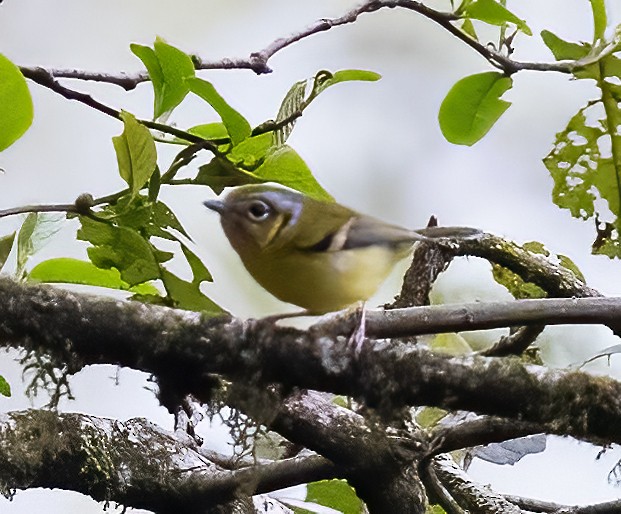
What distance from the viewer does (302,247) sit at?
0.55 metres

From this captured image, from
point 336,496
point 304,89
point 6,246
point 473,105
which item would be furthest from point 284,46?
point 336,496

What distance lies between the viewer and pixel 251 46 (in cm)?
116

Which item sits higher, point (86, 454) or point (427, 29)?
point (427, 29)

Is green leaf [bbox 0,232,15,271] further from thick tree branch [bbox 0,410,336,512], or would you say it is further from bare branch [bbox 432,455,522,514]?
bare branch [bbox 432,455,522,514]

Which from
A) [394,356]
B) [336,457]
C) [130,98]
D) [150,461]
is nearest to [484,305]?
[394,356]

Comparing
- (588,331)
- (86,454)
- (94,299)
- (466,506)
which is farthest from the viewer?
(588,331)

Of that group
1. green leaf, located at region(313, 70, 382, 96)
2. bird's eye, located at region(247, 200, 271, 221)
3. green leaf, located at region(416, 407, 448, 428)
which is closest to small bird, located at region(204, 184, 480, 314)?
bird's eye, located at region(247, 200, 271, 221)

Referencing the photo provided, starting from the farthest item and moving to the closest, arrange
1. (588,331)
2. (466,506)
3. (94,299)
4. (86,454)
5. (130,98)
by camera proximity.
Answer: (130,98), (588,331), (466,506), (86,454), (94,299)

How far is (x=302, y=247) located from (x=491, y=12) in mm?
267

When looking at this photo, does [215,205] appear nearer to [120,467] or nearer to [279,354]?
[279,354]

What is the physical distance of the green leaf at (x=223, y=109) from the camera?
547 millimetres

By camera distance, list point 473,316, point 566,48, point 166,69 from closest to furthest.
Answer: point 473,316, point 166,69, point 566,48

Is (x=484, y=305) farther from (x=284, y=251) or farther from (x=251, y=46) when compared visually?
(x=251, y=46)

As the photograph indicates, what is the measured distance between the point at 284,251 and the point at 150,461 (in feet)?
0.71
